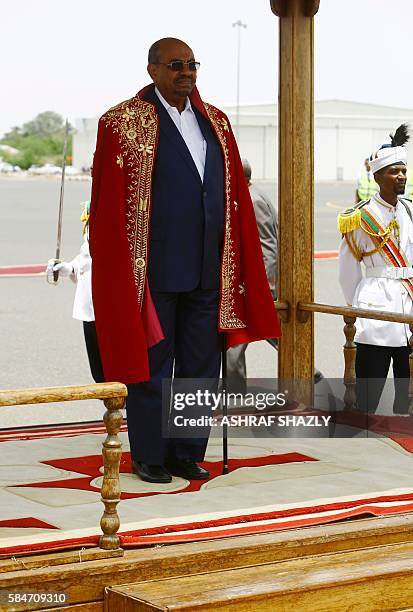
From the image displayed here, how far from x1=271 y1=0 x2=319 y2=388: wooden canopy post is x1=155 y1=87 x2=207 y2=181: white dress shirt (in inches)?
56.0

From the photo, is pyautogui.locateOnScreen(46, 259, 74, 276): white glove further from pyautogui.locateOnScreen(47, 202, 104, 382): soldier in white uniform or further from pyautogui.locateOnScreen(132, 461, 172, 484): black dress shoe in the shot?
pyautogui.locateOnScreen(132, 461, 172, 484): black dress shoe

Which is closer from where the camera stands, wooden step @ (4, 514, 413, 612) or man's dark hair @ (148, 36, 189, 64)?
wooden step @ (4, 514, 413, 612)

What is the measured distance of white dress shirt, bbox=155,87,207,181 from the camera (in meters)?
5.45

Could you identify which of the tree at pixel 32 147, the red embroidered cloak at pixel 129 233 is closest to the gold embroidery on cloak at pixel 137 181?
the red embroidered cloak at pixel 129 233

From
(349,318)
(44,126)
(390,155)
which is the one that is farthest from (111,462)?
(44,126)

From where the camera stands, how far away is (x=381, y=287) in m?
6.70

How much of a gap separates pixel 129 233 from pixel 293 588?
5.27 ft

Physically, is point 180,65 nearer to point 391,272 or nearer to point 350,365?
point 391,272

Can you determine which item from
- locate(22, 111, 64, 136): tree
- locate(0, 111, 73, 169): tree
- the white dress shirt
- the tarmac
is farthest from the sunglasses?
locate(22, 111, 64, 136): tree

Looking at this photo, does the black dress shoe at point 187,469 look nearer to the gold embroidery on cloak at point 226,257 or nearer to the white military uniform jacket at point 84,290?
the gold embroidery on cloak at point 226,257

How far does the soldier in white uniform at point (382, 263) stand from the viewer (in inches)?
262

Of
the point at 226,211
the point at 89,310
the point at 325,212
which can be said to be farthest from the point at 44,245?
the point at 226,211

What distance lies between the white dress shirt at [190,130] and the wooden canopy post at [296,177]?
1.42 meters

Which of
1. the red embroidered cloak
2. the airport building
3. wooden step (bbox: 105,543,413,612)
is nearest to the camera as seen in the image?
wooden step (bbox: 105,543,413,612)
